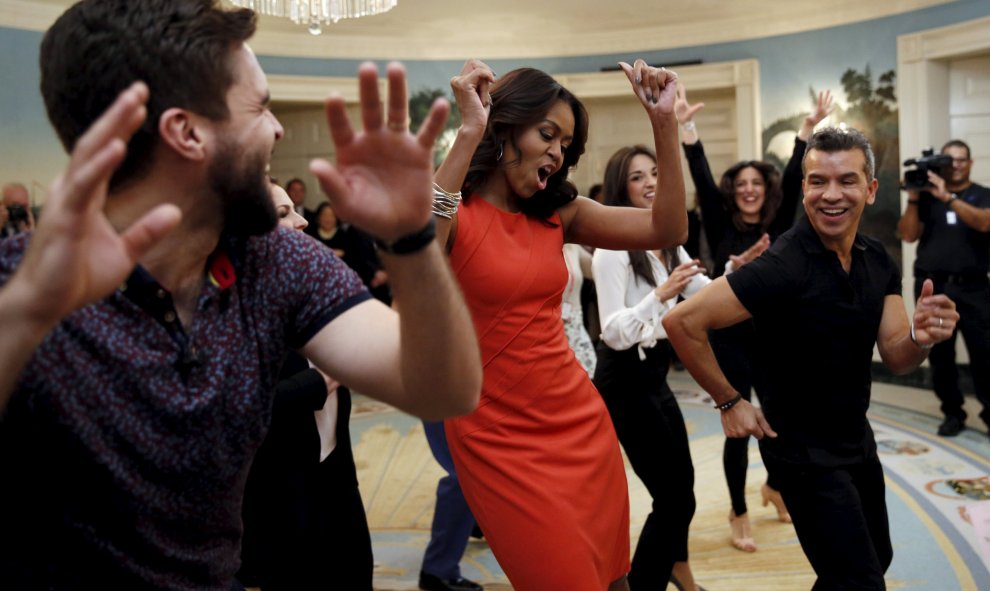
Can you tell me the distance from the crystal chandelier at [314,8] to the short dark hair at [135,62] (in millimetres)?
3639

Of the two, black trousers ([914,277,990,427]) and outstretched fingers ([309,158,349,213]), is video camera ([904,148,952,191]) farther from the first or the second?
outstretched fingers ([309,158,349,213])

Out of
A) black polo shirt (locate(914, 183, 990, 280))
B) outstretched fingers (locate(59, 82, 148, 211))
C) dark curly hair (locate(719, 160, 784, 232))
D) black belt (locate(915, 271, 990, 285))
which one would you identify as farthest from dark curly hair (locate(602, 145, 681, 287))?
black polo shirt (locate(914, 183, 990, 280))

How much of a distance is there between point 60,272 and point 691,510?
250 cm

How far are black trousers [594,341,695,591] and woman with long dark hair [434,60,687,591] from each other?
2.21 ft

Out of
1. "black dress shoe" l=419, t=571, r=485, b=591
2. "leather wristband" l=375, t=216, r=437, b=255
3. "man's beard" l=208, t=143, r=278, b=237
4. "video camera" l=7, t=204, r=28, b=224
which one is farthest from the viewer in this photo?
"video camera" l=7, t=204, r=28, b=224

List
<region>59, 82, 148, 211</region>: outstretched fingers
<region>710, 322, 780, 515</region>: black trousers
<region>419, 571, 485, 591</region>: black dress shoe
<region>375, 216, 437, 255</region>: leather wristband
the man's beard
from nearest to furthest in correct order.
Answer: <region>59, 82, 148, 211</region>: outstretched fingers, <region>375, 216, 437, 255</region>: leather wristband, the man's beard, <region>419, 571, 485, 591</region>: black dress shoe, <region>710, 322, 780, 515</region>: black trousers

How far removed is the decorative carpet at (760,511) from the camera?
356 centimetres

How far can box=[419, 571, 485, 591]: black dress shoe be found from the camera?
3473 millimetres

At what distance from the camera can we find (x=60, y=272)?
0.91 m

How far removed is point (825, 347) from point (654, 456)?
33.1 inches

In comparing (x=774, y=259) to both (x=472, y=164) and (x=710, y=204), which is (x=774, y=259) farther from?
(x=710, y=204)

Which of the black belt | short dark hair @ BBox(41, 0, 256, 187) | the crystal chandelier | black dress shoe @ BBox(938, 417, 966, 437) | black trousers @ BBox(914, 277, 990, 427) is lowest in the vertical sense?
black dress shoe @ BBox(938, 417, 966, 437)

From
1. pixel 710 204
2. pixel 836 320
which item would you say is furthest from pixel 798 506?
pixel 710 204

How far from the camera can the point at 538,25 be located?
29.8 ft
